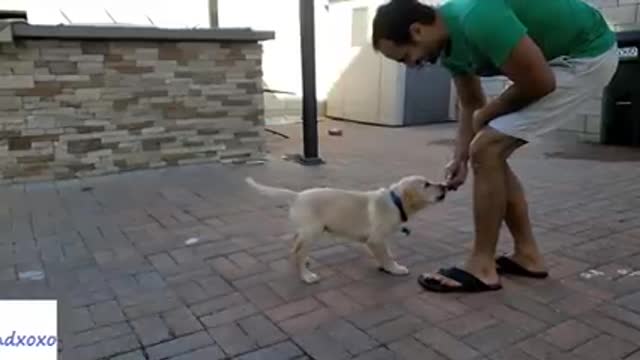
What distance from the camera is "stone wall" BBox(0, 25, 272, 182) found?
4430 millimetres

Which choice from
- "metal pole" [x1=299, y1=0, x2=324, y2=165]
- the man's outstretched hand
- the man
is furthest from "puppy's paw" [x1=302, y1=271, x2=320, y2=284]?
"metal pole" [x1=299, y1=0, x2=324, y2=165]

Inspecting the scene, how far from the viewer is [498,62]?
6.07 feet

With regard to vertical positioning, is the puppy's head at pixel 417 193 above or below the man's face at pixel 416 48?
below

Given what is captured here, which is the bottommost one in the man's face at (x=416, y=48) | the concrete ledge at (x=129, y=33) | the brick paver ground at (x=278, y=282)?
the brick paver ground at (x=278, y=282)

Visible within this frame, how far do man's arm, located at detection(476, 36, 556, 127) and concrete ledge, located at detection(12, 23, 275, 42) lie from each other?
351 centimetres

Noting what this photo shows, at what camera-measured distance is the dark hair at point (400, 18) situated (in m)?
1.92

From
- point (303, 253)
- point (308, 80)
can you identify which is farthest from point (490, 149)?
Result: point (308, 80)

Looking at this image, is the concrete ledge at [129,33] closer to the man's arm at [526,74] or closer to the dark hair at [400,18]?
the dark hair at [400,18]

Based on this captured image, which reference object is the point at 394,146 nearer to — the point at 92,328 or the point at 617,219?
the point at 617,219

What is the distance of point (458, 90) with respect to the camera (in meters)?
2.38

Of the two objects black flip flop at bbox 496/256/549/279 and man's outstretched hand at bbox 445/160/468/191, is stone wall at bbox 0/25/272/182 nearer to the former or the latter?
man's outstretched hand at bbox 445/160/468/191

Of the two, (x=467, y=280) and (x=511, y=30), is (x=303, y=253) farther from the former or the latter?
(x=511, y=30)

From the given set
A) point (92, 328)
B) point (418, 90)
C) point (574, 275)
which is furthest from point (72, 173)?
point (418, 90)

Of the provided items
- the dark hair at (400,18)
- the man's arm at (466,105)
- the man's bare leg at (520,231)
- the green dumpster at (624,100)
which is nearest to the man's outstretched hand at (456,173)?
the man's arm at (466,105)
